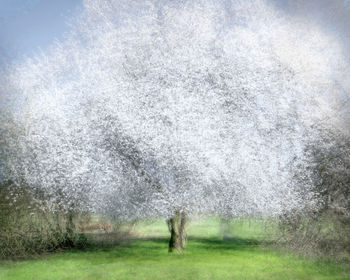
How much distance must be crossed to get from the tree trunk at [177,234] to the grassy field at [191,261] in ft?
0.75

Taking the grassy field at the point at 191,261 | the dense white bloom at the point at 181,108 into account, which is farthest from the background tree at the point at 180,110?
the grassy field at the point at 191,261

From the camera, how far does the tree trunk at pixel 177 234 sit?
13.2 meters

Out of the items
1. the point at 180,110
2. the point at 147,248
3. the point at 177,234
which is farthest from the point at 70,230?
the point at 180,110

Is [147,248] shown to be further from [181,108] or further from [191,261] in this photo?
[181,108]

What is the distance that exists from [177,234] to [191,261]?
1.11 m

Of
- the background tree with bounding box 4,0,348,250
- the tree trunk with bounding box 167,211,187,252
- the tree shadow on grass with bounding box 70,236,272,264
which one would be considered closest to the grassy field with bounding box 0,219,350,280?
the tree shadow on grass with bounding box 70,236,272,264

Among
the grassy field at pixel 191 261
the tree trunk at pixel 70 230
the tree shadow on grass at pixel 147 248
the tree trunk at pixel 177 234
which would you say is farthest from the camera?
the tree trunk at pixel 177 234

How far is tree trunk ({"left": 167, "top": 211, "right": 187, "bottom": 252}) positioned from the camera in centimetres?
1319

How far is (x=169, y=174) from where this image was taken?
38.9 feet

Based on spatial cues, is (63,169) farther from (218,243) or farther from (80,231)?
(218,243)

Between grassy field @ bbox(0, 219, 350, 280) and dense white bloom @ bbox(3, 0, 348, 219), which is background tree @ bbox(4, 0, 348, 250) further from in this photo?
grassy field @ bbox(0, 219, 350, 280)

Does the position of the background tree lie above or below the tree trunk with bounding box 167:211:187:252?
above

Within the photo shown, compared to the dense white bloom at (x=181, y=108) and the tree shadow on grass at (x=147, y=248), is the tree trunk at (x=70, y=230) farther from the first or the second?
the dense white bloom at (x=181, y=108)

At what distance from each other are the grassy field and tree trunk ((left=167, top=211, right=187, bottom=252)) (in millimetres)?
228
